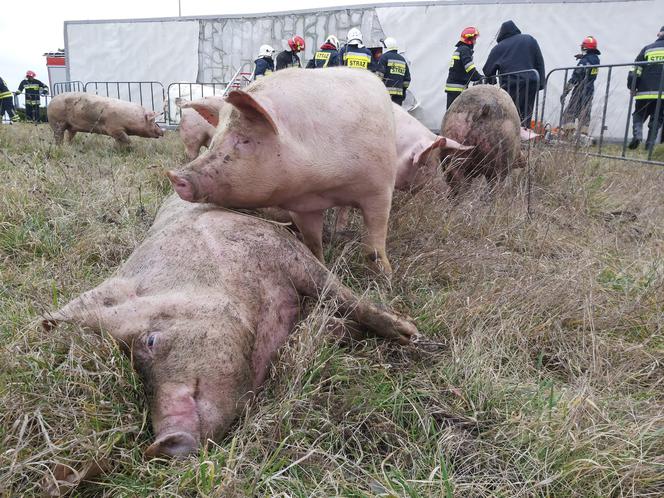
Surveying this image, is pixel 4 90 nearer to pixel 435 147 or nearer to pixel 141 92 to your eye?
pixel 141 92

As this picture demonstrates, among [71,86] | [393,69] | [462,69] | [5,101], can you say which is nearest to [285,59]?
[393,69]

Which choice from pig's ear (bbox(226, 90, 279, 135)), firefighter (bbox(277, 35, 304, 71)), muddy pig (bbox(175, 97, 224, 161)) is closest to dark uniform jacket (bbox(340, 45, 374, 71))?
firefighter (bbox(277, 35, 304, 71))

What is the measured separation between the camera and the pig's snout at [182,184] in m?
2.36

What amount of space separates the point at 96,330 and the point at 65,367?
18cm

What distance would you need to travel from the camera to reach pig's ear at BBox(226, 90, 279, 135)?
2316 mm

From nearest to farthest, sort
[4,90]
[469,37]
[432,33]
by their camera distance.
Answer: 1. [469,37]
2. [432,33]
3. [4,90]

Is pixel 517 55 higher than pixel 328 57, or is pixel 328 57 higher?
pixel 328 57

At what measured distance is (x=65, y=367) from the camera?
2100 mm

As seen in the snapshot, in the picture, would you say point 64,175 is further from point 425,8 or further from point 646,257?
point 425,8

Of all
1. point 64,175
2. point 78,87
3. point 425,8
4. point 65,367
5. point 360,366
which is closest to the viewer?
point 65,367

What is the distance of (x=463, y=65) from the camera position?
32.6 ft

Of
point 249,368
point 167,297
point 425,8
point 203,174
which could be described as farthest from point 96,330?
point 425,8

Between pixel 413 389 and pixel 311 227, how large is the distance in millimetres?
1235

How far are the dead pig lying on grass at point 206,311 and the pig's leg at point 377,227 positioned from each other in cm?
56
